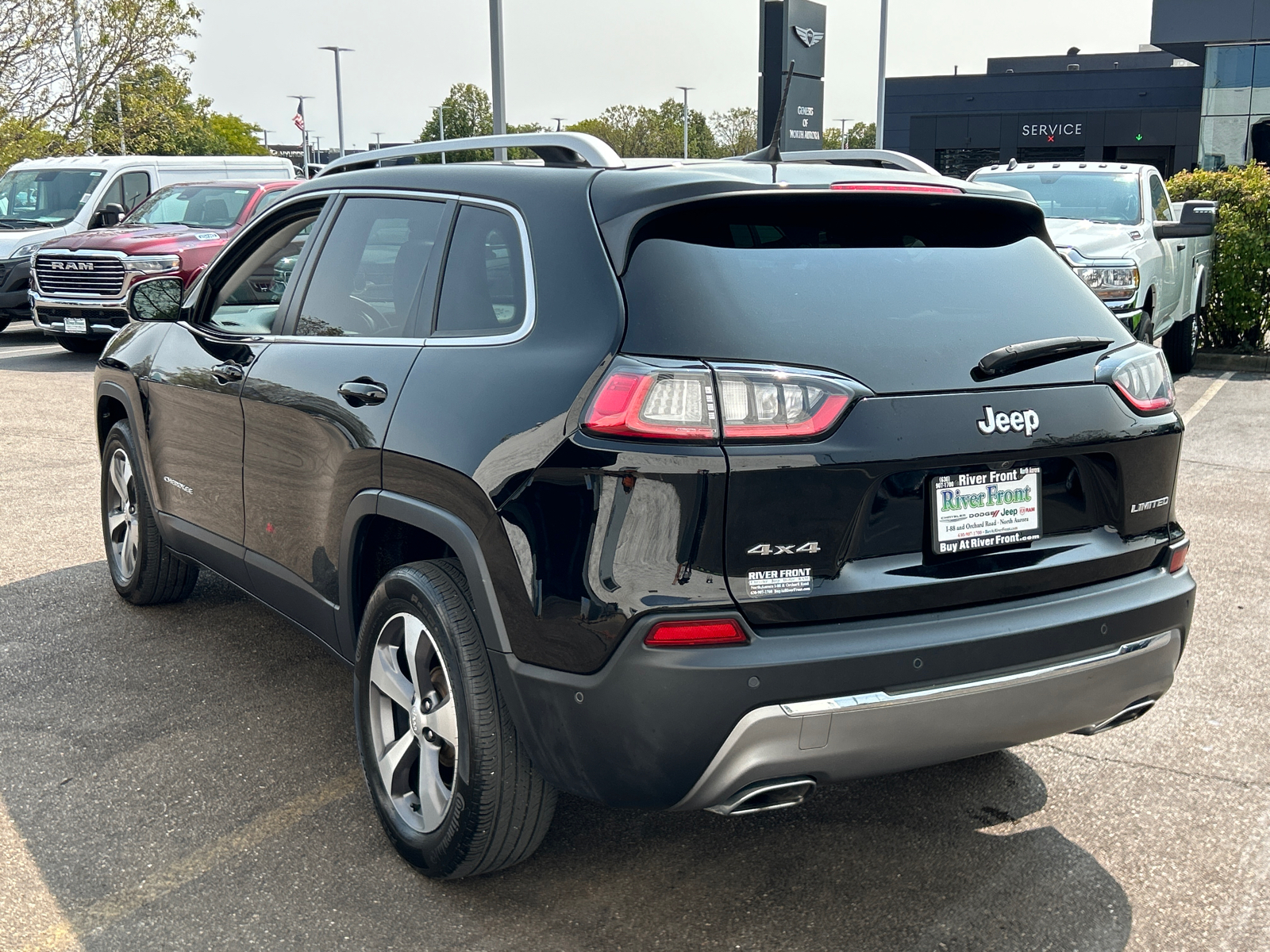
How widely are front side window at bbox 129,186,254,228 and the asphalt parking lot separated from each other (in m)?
11.4

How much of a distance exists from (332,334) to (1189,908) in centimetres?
277

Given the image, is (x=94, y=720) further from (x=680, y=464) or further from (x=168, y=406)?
(x=680, y=464)

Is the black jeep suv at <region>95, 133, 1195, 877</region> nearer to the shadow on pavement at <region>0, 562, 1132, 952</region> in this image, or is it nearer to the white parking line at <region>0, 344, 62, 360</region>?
the shadow on pavement at <region>0, 562, 1132, 952</region>

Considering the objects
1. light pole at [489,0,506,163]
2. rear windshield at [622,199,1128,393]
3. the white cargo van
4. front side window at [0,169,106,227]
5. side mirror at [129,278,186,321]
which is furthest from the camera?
light pole at [489,0,506,163]

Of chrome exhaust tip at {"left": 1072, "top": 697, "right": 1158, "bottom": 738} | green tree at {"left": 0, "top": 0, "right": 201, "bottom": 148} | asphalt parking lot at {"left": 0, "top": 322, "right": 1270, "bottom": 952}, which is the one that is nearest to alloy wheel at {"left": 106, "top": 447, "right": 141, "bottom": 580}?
asphalt parking lot at {"left": 0, "top": 322, "right": 1270, "bottom": 952}

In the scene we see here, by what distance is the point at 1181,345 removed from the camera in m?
13.7

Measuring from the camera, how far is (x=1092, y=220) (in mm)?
11984

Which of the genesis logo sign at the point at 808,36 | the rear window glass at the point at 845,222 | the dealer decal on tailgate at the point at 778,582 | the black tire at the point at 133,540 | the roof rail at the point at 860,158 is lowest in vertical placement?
the black tire at the point at 133,540

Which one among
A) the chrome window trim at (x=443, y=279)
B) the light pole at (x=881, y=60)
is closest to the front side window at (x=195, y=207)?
the chrome window trim at (x=443, y=279)

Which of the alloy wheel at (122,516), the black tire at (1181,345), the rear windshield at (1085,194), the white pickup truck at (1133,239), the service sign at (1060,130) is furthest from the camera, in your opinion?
the service sign at (1060,130)

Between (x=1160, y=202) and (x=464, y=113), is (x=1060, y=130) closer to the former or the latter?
(x=1160, y=202)

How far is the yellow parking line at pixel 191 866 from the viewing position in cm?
310

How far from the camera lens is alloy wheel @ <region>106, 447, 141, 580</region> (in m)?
5.53

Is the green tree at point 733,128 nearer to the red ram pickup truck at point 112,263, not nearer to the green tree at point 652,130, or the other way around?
the green tree at point 652,130
